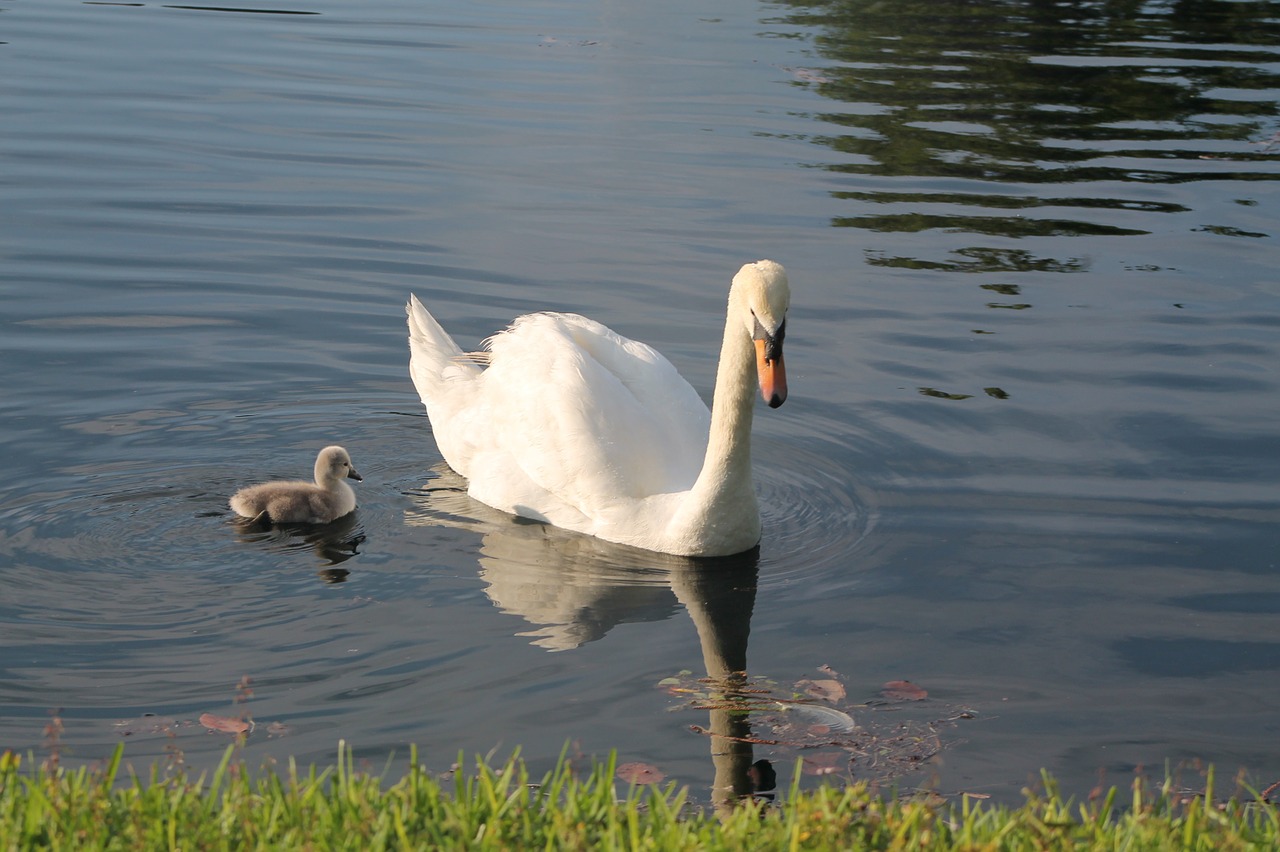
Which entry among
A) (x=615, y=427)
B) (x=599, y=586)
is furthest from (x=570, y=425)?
(x=599, y=586)

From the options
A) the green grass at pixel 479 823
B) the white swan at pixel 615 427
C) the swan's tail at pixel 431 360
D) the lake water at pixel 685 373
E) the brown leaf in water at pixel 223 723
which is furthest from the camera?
the swan's tail at pixel 431 360

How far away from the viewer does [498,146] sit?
57.1 feet

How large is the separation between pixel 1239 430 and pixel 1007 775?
15.9 feet

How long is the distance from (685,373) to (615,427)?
97.7 inches

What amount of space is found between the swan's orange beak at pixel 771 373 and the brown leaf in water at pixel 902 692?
Answer: 1519 mm

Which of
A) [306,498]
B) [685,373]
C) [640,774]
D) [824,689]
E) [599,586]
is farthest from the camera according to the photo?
[685,373]

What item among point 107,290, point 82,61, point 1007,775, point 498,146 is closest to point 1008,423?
point 1007,775

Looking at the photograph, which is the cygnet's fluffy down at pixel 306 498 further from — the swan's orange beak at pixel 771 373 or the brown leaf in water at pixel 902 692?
the brown leaf in water at pixel 902 692

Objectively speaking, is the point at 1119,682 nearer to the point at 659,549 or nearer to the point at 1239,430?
the point at 659,549

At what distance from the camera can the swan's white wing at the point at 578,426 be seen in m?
9.01

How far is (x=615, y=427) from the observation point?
9039 mm

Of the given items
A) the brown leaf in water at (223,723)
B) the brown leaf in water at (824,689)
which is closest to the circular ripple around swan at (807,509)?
the brown leaf in water at (824,689)

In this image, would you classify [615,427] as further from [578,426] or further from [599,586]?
[599,586]

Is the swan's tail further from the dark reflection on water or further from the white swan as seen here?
the dark reflection on water
